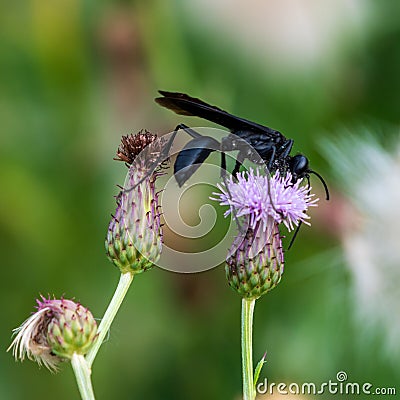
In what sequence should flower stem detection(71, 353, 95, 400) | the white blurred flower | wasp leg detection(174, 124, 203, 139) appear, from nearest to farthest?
1. flower stem detection(71, 353, 95, 400)
2. wasp leg detection(174, 124, 203, 139)
3. the white blurred flower

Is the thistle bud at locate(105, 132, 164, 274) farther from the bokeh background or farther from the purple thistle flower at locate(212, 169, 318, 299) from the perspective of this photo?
the bokeh background

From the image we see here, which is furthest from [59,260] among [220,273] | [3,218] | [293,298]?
[293,298]

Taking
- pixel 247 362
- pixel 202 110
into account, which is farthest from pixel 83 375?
pixel 202 110

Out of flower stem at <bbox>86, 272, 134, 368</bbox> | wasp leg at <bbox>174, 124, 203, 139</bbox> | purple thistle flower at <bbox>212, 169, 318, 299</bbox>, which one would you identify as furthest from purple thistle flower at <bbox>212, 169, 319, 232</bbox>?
flower stem at <bbox>86, 272, 134, 368</bbox>

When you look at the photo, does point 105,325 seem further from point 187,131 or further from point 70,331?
point 187,131


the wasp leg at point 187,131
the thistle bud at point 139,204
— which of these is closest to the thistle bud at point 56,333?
the thistle bud at point 139,204

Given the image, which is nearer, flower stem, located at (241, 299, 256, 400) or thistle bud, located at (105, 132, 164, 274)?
flower stem, located at (241, 299, 256, 400)
